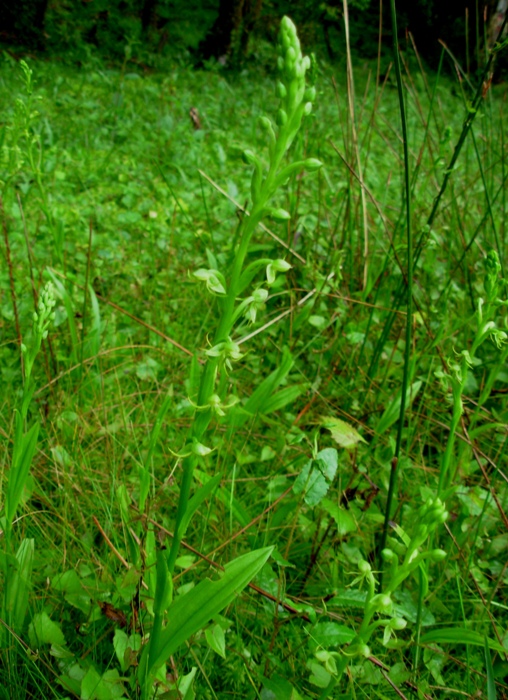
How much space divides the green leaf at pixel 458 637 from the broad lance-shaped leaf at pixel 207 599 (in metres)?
0.55

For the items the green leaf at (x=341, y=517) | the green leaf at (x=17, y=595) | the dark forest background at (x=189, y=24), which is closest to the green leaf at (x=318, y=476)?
the green leaf at (x=341, y=517)

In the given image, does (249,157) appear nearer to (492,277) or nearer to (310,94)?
(310,94)

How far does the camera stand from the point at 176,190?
3.88 metres

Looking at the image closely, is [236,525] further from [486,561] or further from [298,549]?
[486,561]

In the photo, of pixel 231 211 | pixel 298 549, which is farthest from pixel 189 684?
pixel 231 211

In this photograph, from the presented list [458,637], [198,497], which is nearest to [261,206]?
[198,497]

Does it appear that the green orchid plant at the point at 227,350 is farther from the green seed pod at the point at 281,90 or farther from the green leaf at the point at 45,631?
the green leaf at the point at 45,631

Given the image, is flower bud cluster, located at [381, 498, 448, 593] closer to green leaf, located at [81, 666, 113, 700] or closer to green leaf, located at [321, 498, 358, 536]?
green leaf, located at [321, 498, 358, 536]

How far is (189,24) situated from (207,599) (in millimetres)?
10032

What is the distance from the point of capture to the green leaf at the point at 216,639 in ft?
3.76

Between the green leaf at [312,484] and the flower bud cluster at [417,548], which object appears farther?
the green leaf at [312,484]

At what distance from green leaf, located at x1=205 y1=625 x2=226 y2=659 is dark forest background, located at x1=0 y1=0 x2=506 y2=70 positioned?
747 cm

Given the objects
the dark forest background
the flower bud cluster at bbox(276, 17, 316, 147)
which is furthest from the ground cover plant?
the dark forest background

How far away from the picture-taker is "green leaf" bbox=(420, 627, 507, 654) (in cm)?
126
